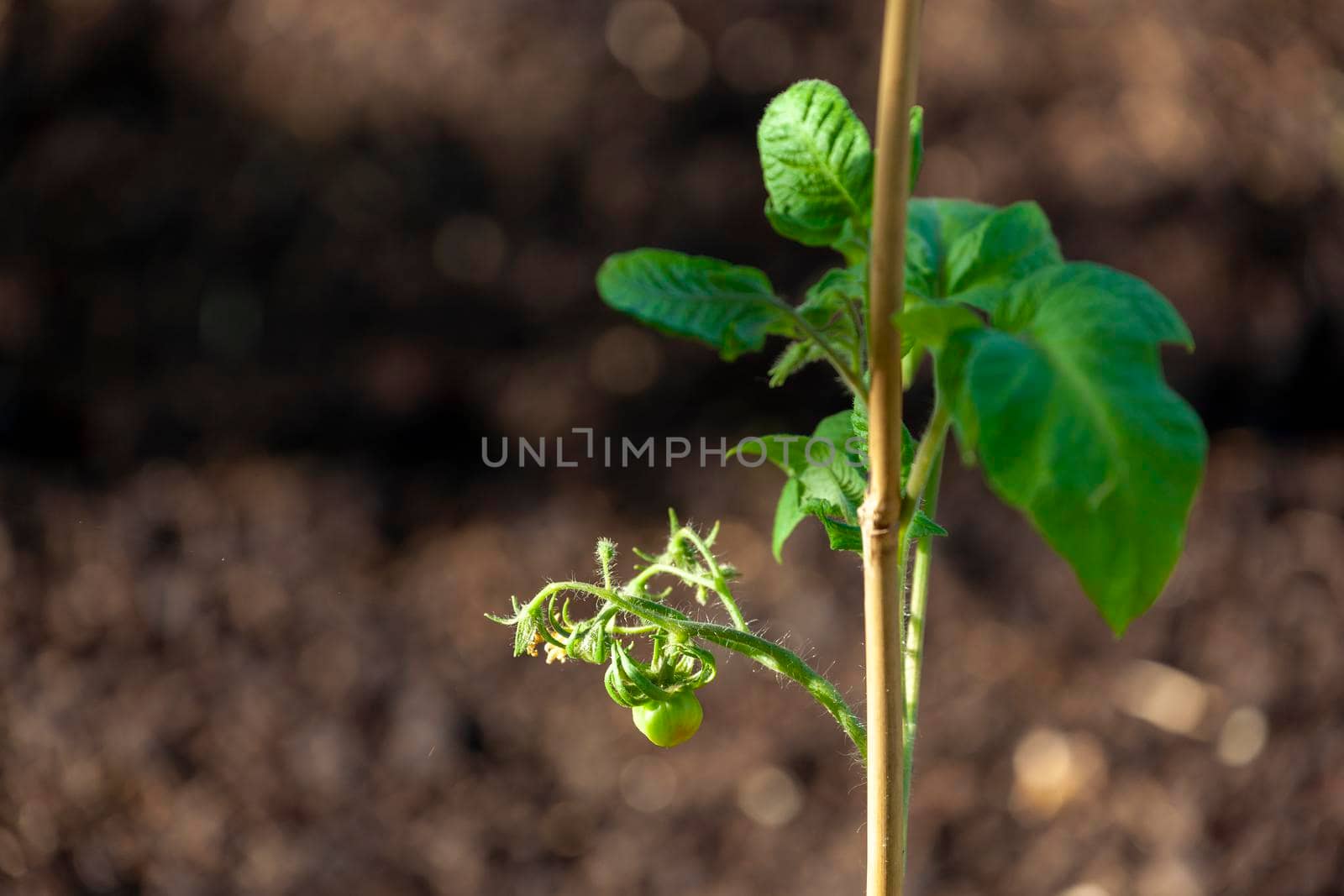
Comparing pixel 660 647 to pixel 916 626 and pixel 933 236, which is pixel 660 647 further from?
pixel 933 236

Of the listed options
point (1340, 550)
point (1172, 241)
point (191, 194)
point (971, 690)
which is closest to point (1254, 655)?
point (1340, 550)

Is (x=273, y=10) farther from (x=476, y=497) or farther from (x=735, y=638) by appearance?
(x=735, y=638)

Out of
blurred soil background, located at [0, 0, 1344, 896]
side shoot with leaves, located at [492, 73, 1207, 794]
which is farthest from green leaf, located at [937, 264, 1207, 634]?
blurred soil background, located at [0, 0, 1344, 896]

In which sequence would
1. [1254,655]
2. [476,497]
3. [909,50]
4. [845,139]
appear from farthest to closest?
[476,497] → [1254,655] → [845,139] → [909,50]

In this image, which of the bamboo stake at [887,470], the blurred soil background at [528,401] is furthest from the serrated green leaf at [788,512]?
the blurred soil background at [528,401]

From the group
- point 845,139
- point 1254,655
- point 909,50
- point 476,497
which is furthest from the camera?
point 476,497

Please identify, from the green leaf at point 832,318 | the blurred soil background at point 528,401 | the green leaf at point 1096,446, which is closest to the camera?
the green leaf at point 1096,446

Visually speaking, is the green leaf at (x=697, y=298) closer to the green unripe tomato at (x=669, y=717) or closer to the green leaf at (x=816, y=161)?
the green leaf at (x=816, y=161)
